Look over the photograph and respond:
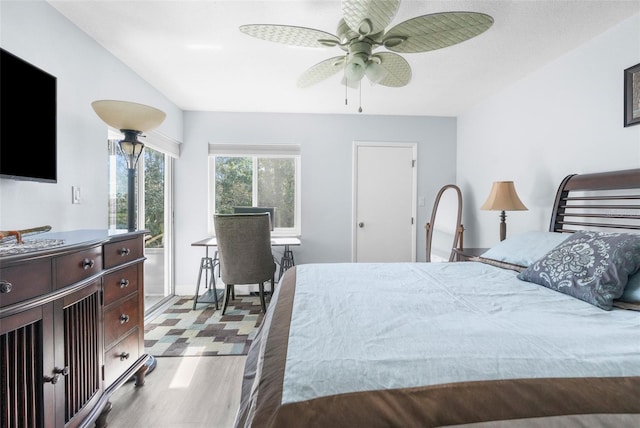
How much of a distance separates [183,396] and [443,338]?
168 centimetres

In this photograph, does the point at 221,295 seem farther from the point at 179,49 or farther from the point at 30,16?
the point at 30,16

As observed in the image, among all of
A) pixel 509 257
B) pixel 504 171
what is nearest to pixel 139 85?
pixel 509 257

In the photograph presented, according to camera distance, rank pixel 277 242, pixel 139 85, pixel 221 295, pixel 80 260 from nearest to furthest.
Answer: pixel 80 260, pixel 139 85, pixel 277 242, pixel 221 295

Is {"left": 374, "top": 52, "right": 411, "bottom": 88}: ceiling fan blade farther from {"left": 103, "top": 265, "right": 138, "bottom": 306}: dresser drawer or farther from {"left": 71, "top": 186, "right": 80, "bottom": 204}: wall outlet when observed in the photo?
{"left": 71, "top": 186, "right": 80, "bottom": 204}: wall outlet

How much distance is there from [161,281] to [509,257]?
374 centimetres

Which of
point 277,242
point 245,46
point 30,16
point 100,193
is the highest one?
point 245,46

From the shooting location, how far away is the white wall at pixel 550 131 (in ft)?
6.66

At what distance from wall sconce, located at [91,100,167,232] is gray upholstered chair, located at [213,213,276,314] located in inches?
37.9

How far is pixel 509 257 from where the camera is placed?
6.64 ft

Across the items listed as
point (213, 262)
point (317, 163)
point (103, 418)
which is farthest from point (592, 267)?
point (213, 262)

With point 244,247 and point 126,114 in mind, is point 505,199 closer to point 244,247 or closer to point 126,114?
point 244,247

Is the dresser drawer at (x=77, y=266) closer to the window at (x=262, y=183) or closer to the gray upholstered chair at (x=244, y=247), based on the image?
the gray upholstered chair at (x=244, y=247)

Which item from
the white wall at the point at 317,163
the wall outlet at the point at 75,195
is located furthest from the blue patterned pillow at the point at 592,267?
the wall outlet at the point at 75,195

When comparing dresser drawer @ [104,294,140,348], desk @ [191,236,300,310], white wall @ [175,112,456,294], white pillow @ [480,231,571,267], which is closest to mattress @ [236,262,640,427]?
white pillow @ [480,231,571,267]
